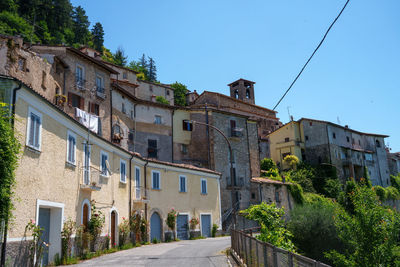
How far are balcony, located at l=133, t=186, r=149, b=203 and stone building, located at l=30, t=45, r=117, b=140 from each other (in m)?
7.47

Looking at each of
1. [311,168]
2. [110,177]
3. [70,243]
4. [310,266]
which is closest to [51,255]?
[70,243]

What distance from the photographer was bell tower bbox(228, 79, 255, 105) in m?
75.4

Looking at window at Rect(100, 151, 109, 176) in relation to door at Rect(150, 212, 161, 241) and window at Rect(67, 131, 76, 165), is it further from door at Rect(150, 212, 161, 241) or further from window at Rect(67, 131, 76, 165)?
door at Rect(150, 212, 161, 241)

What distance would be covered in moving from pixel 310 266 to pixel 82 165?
48.7ft

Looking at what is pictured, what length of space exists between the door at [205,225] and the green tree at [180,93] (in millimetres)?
39598

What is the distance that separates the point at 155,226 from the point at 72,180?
11965 mm

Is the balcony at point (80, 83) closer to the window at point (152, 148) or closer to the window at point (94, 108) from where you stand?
the window at point (94, 108)

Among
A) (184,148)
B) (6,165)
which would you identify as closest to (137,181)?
(6,165)

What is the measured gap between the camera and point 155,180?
28125mm

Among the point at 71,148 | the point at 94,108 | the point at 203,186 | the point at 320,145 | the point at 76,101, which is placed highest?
the point at 320,145

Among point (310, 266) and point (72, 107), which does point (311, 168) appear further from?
point (310, 266)

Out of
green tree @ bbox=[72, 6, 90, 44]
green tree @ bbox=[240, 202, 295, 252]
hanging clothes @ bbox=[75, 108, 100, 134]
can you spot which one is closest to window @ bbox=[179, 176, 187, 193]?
hanging clothes @ bbox=[75, 108, 100, 134]

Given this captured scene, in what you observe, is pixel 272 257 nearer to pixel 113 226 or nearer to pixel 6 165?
pixel 6 165

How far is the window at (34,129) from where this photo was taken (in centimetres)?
1328
